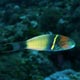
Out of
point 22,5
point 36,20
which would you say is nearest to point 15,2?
point 22,5

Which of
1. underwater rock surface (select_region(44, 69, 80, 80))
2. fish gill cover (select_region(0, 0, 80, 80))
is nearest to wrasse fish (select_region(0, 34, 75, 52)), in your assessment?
underwater rock surface (select_region(44, 69, 80, 80))

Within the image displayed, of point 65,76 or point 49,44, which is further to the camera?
point 65,76

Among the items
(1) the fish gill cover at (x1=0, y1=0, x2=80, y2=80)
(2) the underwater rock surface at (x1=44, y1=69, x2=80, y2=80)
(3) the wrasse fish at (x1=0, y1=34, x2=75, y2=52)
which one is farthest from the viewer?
(1) the fish gill cover at (x1=0, y1=0, x2=80, y2=80)

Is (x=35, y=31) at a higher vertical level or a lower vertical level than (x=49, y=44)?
lower

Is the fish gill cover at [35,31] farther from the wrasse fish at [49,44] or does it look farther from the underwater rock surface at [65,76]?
the wrasse fish at [49,44]

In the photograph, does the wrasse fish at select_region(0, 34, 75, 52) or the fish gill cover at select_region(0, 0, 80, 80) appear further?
the fish gill cover at select_region(0, 0, 80, 80)

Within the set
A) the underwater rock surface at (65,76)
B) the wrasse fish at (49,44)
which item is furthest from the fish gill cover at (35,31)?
the wrasse fish at (49,44)

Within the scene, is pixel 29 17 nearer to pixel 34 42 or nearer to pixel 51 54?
pixel 51 54

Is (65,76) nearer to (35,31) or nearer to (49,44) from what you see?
(35,31)

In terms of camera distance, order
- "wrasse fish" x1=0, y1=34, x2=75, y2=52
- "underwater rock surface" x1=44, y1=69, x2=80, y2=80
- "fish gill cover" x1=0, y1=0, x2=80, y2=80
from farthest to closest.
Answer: "fish gill cover" x1=0, y1=0, x2=80, y2=80 → "underwater rock surface" x1=44, y1=69, x2=80, y2=80 → "wrasse fish" x1=0, y1=34, x2=75, y2=52

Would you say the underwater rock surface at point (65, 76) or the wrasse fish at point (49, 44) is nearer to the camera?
the wrasse fish at point (49, 44)

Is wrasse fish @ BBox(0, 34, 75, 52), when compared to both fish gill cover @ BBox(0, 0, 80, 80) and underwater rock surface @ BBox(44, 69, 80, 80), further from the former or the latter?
fish gill cover @ BBox(0, 0, 80, 80)

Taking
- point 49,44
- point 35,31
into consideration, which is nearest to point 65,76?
point 35,31

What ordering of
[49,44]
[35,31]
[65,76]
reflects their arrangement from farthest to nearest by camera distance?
Result: [35,31] < [65,76] < [49,44]
